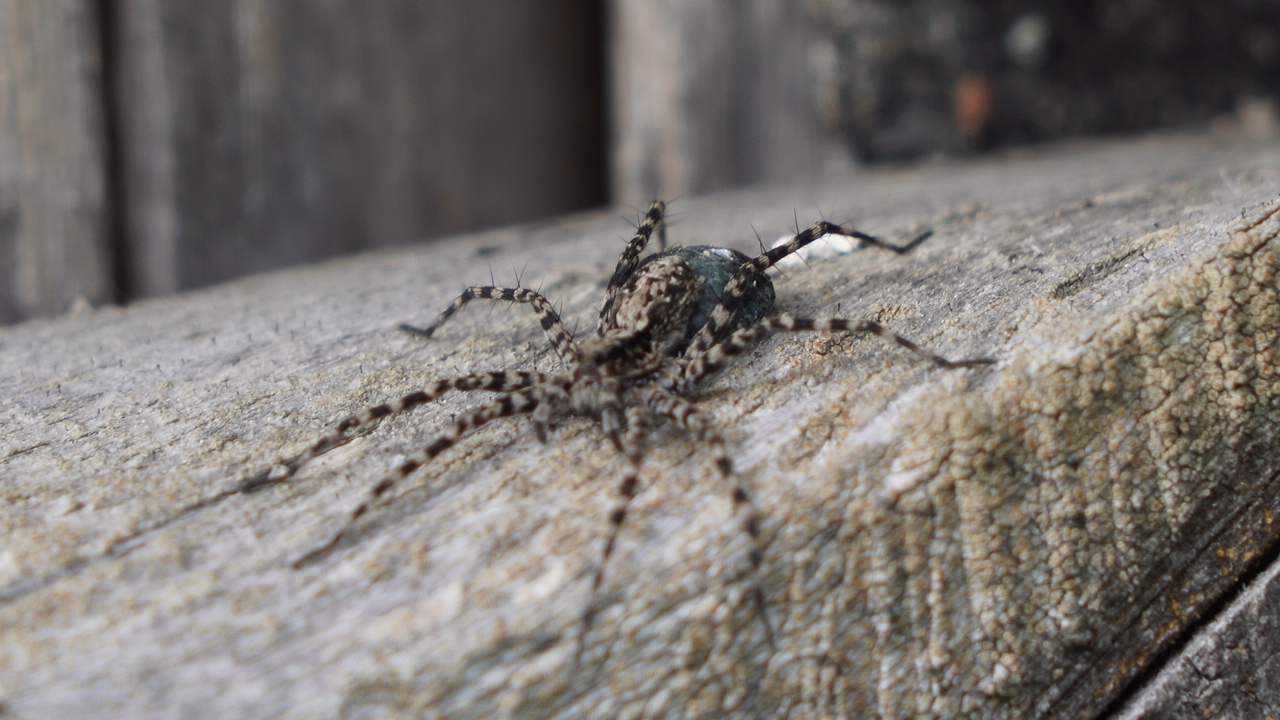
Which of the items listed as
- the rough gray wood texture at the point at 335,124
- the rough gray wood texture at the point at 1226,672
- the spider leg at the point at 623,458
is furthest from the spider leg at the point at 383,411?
the rough gray wood texture at the point at 335,124

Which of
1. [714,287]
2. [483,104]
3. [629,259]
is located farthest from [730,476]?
[483,104]

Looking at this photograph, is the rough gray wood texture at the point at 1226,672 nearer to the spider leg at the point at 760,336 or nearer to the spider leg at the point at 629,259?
the spider leg at the point at 760,336

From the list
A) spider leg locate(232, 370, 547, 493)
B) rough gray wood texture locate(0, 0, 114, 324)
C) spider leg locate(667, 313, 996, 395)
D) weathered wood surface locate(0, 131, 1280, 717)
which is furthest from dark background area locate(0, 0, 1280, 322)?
spider leg locate(667, 313, 996, 395)

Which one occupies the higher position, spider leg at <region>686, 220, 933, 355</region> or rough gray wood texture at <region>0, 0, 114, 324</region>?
rough gray wood texture at <region>0, 0, 114, 324</region>

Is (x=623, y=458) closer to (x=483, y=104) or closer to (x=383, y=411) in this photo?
(x=383, y=411)

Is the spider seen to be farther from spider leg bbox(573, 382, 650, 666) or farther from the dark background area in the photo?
the dark background area

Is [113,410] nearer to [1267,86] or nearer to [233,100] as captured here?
[233,100]
